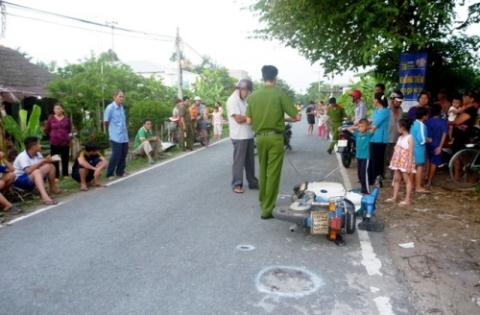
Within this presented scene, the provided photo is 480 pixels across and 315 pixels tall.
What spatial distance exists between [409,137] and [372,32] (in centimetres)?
290

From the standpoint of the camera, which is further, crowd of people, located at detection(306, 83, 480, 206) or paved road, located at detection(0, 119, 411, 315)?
crowd of people, located at detection(306, 83, 480, 206)

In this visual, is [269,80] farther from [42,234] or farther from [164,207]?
[42,234]

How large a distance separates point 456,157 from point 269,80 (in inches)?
183

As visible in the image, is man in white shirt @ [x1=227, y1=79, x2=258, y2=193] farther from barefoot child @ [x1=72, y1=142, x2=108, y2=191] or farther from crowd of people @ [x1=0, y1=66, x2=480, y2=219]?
barefoot child @ [x1=72, y1=142, x2=108, y2=191]

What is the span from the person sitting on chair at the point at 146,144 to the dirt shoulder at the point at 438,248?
6.88m

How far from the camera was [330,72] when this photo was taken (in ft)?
42.3

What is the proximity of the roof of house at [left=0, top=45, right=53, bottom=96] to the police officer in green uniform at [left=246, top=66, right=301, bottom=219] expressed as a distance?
1452 centimetres

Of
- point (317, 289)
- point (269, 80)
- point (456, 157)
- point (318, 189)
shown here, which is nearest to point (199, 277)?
point (317, 289)

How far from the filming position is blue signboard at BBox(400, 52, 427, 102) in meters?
9.84

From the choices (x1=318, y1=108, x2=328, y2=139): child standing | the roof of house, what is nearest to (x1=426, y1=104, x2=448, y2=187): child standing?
(x1=318, y1=108, x2=328, y2=139): child standing

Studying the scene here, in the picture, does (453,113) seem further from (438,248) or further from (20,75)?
(20,75)

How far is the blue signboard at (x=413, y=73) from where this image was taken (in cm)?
984

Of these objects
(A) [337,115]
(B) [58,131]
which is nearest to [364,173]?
(A) [337,115]

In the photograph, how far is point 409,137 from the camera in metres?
6.69
